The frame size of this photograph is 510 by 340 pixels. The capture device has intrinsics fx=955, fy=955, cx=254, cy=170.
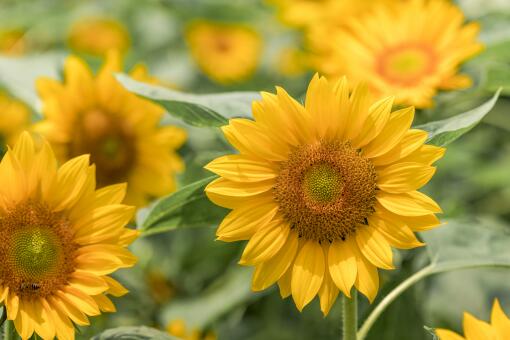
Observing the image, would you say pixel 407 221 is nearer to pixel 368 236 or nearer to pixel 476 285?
pixel 368 236

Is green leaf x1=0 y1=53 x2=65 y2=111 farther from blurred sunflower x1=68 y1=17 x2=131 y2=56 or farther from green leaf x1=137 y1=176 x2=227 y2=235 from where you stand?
blurred sunflower x1=68 y1=17 x2=131 y2=56

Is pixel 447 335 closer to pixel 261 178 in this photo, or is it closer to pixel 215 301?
pixel 261 178

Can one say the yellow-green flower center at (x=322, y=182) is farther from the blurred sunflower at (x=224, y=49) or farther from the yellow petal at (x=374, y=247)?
the blurred sunflower at (x=224, y=49)

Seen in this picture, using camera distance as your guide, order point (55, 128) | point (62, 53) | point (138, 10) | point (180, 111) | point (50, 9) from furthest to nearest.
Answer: point (138, 10) < point (50, 9) < point (62, 53) < point (55, 128) < point (180, 111)

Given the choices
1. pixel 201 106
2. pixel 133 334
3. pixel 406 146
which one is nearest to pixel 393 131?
pixel 406 146

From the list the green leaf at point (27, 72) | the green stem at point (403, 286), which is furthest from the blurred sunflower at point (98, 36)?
the green stem at point (403, 286)

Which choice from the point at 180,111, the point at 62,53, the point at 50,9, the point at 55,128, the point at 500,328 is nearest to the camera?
the point at 500,328

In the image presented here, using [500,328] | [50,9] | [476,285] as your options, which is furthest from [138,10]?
[500,328]
